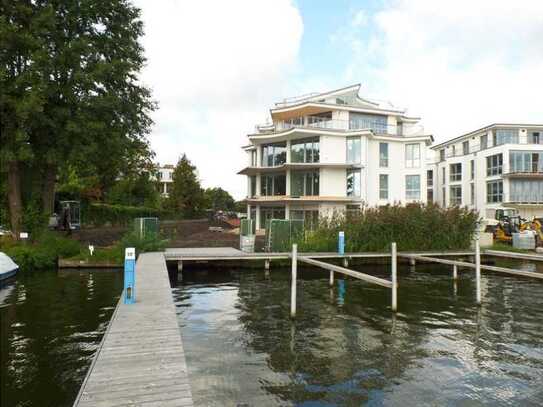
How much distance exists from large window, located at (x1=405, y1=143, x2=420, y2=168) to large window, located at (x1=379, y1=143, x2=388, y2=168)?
224 centimetres

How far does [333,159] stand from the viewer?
38.3m

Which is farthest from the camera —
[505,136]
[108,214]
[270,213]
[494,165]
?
[505,136]

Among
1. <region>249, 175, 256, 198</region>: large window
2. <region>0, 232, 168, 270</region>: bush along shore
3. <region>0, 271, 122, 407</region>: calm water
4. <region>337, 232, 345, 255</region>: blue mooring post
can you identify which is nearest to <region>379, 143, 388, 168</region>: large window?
<region>249, 175, 256, 198</region>: large window

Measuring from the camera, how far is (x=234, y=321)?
38.5ft

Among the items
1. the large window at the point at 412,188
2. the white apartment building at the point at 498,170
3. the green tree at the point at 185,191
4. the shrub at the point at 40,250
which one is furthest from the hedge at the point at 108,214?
the white apartment building at the point at 498,170

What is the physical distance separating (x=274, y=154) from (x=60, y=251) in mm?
23634

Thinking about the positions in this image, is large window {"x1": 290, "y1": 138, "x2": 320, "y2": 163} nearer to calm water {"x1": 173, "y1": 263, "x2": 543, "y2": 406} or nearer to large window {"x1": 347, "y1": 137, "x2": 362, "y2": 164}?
large window {"x1": 347, "y1": 137, "x2": 362, "y2": 164}

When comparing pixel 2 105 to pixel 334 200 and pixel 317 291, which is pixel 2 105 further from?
pixel 334 200

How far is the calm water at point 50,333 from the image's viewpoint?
7.31 meters

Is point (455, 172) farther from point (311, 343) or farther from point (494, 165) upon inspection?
point (311, 343)

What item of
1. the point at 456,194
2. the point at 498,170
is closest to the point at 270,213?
the point at 498,170

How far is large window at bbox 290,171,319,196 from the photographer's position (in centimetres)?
3872

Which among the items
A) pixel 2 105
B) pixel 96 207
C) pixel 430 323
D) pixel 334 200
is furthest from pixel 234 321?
pixel 96 207

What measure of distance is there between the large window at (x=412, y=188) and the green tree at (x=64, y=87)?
90.5ft
